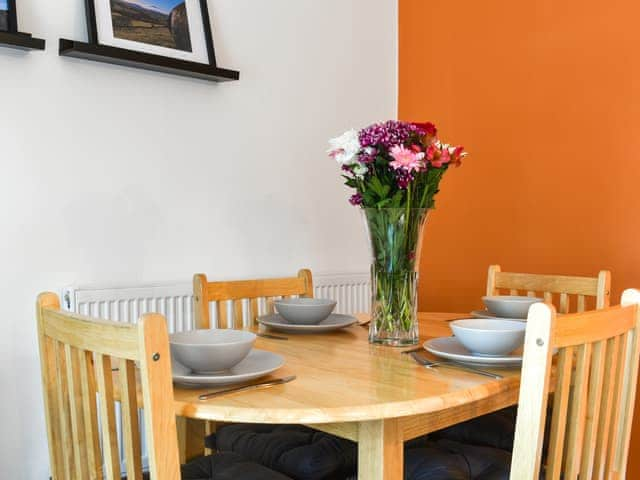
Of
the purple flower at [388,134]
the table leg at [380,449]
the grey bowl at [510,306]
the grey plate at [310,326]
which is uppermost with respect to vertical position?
the purple flower at [388,134]

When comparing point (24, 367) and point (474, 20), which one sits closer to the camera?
point (24, 367)

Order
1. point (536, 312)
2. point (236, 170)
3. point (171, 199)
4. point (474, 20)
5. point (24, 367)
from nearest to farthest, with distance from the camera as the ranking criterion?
1. point (536, 312)
2. point (24, 367)
3. point (171, 199)
4. point (236, 170)
5. point (474, 20)

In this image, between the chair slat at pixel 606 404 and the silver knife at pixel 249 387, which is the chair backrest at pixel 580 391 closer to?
the chair slat at pixel 606 404

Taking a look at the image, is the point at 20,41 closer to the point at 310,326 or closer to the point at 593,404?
the point at 310,326

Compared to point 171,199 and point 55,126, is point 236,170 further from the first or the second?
point 55,126

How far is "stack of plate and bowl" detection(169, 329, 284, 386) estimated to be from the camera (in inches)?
44.8

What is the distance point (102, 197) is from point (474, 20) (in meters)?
1.83

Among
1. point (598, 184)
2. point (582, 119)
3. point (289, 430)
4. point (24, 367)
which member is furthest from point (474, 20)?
point (24, 367)

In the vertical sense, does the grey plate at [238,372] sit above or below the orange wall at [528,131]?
below

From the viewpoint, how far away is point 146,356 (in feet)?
2.97

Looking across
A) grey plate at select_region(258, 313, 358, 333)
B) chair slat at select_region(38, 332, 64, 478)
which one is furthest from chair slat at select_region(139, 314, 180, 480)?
grey plate at select_region(258, 313, 358, 333)

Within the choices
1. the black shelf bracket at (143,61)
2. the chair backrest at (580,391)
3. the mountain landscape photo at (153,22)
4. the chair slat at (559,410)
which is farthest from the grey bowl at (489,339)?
the mountain landscape photo at (153,22)

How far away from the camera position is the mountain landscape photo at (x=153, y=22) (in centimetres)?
221

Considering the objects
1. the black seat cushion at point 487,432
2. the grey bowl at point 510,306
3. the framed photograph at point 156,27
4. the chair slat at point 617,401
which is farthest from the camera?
the framed photograph at point 156,27
